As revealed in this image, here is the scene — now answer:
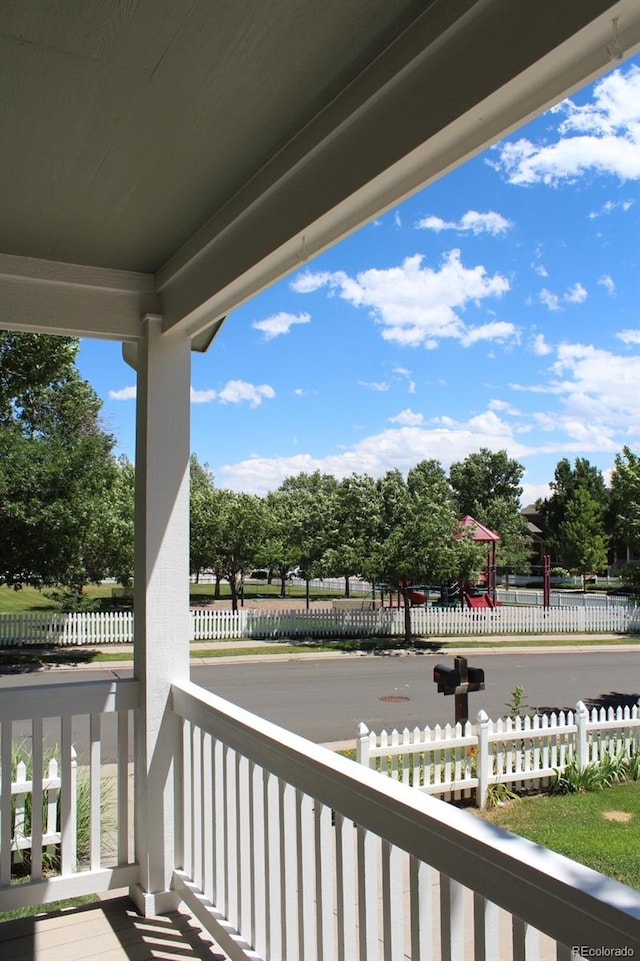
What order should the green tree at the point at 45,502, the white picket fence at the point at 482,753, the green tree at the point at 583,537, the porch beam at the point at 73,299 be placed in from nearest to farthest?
the porch beam at the point at 73,299 < the white picket fence at the point at 482,753 < the green tree at the point at 45,502 < the green tree at the point at 583,537

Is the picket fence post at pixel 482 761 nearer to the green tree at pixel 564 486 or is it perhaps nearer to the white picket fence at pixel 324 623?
the white picket fence at pixel 324 623

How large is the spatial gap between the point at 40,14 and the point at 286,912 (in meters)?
2.18

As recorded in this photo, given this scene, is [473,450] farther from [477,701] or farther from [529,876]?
[529,876]

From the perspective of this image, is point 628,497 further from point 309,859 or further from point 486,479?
point 486,479

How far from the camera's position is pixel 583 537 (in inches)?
1372

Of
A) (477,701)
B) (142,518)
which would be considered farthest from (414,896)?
(477,701)

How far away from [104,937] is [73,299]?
2311 mm

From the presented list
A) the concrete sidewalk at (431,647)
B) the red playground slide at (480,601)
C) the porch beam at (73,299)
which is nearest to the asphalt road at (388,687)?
the concrete sidewalk at (431,647)

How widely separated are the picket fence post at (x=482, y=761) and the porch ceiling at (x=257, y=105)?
4985mm

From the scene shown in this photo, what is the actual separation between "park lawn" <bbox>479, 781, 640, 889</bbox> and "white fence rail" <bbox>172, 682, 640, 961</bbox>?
279cm

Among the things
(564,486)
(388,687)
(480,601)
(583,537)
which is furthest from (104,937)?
(564,486)

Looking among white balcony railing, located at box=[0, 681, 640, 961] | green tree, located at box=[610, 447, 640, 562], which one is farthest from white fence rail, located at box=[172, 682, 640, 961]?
green tree, located at box=[610, 447, 640, 562]

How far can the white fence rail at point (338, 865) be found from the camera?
103 cm

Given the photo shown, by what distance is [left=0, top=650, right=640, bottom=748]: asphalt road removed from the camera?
872cm
